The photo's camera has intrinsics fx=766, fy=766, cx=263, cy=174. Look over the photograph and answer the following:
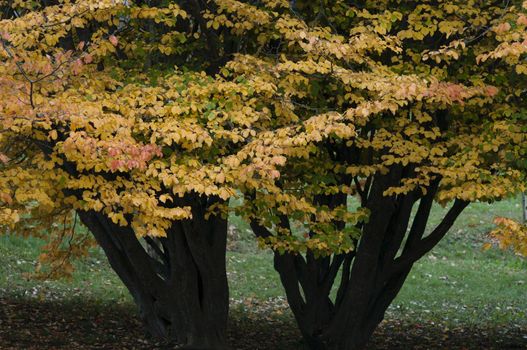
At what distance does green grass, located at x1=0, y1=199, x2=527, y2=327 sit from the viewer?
14.9 m

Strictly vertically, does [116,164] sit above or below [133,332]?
above

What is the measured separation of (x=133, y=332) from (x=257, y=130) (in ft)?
17.5

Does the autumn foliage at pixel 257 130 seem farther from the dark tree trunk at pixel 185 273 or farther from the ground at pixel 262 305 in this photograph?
the ground at pixel 262 305

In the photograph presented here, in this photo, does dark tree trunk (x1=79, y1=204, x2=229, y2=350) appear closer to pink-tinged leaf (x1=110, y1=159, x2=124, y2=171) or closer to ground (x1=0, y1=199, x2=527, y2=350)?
ground (x1=0, y1=199, x2=527, y2=350)

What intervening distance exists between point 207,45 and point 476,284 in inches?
452

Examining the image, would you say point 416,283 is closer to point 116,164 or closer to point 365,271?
point 365,271

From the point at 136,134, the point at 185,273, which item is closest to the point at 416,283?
the point at 185,273

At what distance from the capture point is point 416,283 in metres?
18.3

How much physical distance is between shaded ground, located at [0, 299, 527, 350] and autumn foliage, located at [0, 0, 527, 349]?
1.05m

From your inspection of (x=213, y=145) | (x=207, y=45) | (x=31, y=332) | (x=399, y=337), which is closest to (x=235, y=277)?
(x=399, y=337)

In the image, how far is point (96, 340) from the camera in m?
11.3

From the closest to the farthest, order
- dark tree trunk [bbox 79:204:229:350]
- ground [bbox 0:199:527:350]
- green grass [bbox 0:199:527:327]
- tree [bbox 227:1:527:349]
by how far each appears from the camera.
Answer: tree [bbox 227:1:527:349] → dark tree trunk [bbox 79:204:229:350] → ground [bbox 0:199:527:350] → green grass [bbox 0:199:527:327]

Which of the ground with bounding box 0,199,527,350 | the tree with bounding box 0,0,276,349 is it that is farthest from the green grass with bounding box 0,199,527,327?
the tree with bounding box 0,0,276,349

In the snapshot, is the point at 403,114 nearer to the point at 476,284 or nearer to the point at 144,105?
the point at 144,105
